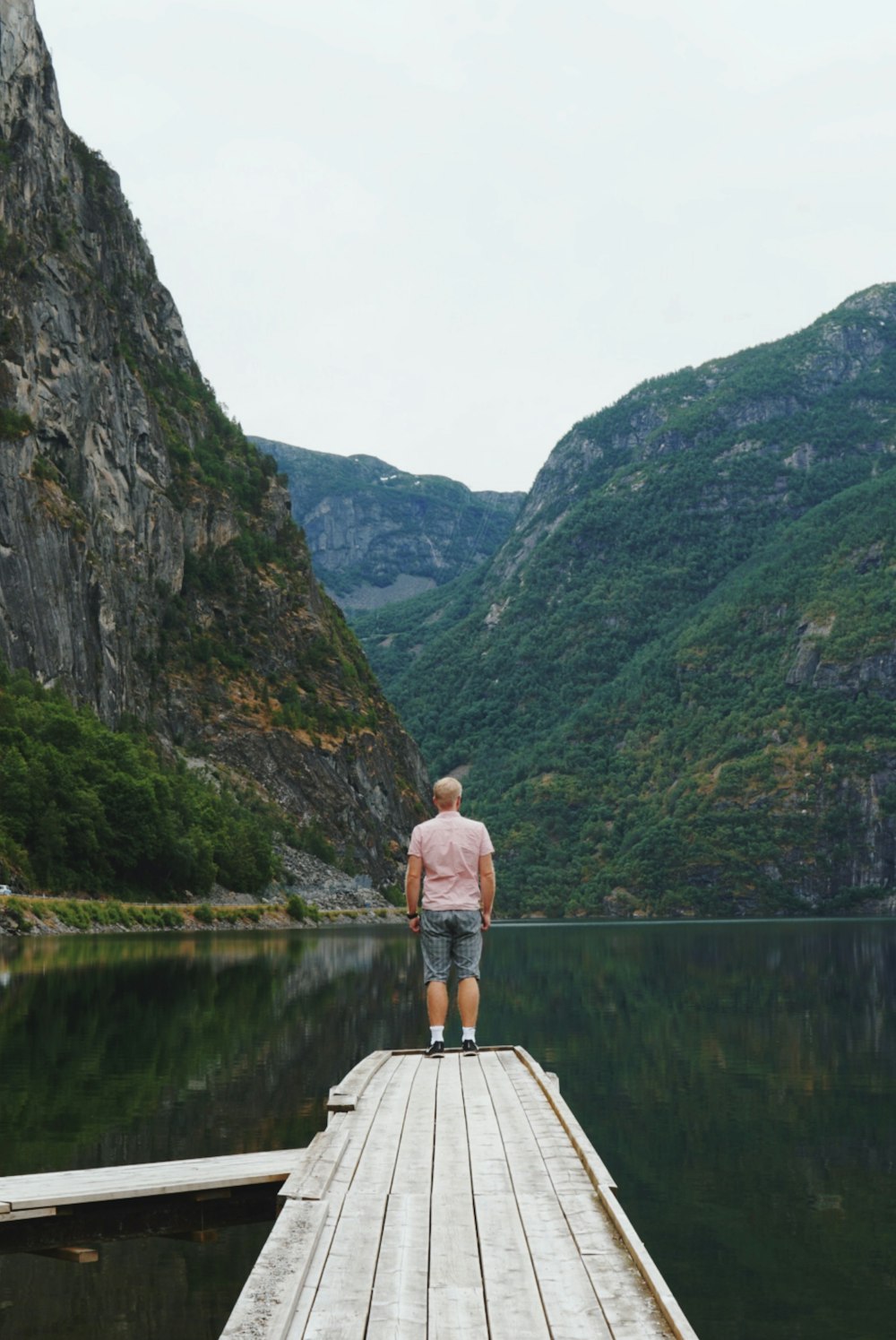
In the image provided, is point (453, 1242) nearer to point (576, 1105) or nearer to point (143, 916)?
point (576, 1105)

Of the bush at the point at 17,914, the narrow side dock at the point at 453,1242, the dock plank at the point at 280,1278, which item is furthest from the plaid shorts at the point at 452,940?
the bush at the point at 17,914

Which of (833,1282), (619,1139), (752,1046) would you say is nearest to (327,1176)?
(833,1282)

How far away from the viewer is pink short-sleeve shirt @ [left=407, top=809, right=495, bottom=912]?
15.4 m

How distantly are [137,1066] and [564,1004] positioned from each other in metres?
15.4

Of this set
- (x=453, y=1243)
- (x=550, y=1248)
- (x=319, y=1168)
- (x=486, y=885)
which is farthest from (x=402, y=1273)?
(x=486, y=885)

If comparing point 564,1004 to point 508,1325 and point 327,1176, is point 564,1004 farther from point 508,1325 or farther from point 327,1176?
point 508,1325

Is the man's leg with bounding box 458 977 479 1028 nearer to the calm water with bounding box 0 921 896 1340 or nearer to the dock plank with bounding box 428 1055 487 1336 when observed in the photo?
the calm water with bounding box 0 921 896 1340

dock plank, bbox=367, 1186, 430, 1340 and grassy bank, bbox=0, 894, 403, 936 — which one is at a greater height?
dock plank, bbox=367, 1186, 430, 1340

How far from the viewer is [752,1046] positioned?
24297 millimetres

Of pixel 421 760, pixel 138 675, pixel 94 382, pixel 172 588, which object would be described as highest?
pixel 94 382

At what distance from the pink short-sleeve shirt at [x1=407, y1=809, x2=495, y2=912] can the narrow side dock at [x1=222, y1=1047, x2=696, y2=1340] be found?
3.72m

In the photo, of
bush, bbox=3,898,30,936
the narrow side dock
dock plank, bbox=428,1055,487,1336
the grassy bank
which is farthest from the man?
bush, bbox=3,898,30,936

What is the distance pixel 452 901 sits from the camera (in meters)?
15.4

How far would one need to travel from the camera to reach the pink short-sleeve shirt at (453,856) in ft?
50.5
